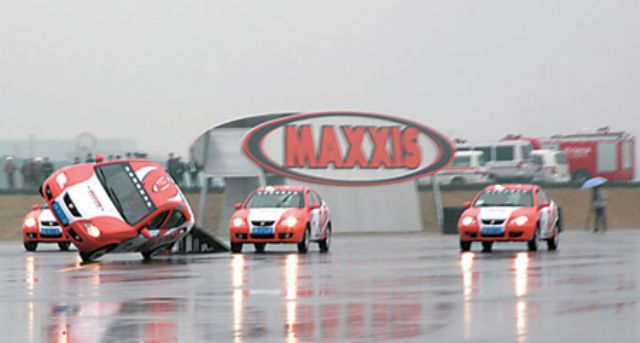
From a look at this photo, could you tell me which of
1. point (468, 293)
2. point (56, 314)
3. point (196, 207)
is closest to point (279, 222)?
point (468, 293)

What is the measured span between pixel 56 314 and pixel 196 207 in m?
38.1

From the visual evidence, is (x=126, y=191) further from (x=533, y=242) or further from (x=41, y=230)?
(x=533, y=242)

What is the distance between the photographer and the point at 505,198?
3172 centimetres

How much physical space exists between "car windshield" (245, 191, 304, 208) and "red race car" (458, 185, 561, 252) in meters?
3.61

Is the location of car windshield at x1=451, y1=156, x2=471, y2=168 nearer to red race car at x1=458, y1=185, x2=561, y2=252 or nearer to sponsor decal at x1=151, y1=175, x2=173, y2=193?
red race car at x1=458, y1=185, x2=561, y2=252

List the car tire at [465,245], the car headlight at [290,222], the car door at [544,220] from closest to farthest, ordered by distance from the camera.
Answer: the car headlight at [290,222], the car tire at [465,245], the car door at [544,220]

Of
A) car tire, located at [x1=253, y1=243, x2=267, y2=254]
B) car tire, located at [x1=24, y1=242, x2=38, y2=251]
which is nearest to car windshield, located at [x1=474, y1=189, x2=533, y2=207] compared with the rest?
car tire, located at [x1=253, y1=243, x2=267, y2=254]

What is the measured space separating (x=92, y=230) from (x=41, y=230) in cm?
743

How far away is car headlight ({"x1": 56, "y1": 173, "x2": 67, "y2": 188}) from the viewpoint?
1075 inches

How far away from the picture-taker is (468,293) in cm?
1777

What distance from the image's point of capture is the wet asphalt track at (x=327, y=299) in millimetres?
13062

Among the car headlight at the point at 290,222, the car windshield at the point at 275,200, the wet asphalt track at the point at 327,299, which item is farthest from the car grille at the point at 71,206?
the car windshield at the point at 275,200

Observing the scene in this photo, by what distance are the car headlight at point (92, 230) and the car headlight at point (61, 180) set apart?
1.04m

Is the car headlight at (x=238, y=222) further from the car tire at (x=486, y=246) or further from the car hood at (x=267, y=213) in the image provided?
the car tire at (x=486, y=246)
